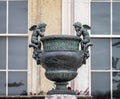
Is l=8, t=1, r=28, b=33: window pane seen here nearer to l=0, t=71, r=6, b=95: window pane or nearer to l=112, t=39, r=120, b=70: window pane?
l=0, t=71, r=6, b=95: window pane

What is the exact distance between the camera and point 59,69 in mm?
13102

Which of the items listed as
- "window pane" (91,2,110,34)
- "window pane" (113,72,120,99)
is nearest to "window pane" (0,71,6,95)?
"window pane" (91,2,110,34)

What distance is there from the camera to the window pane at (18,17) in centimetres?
1512

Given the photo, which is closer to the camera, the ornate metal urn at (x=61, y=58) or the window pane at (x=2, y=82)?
the ornate metal urn at (x=61, y=58)

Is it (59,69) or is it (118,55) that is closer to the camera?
(59,69)

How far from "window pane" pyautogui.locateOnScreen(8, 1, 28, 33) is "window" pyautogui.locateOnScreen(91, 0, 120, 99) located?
1.10 metres

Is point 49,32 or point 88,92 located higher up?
point 49,32

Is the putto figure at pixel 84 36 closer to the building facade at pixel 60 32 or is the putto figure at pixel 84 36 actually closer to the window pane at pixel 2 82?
the building facade at pixel 60 32

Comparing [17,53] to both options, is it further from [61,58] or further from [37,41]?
[61,58]

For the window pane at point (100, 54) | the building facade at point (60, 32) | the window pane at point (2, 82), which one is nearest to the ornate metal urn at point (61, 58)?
the building facade at point (60, 32)

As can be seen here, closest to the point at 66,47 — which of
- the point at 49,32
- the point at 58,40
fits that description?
the point at 58,40

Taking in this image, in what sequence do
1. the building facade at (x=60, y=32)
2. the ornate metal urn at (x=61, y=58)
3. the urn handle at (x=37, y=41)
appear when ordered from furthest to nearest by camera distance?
1. the building facade at (x=60, y=32)
2. the urn handle at (x=37, y=41)
3. the ornate metal urn at (x=61, y=58)

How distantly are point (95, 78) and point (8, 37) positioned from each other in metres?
1.56

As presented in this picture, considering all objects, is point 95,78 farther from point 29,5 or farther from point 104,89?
point 29,5
